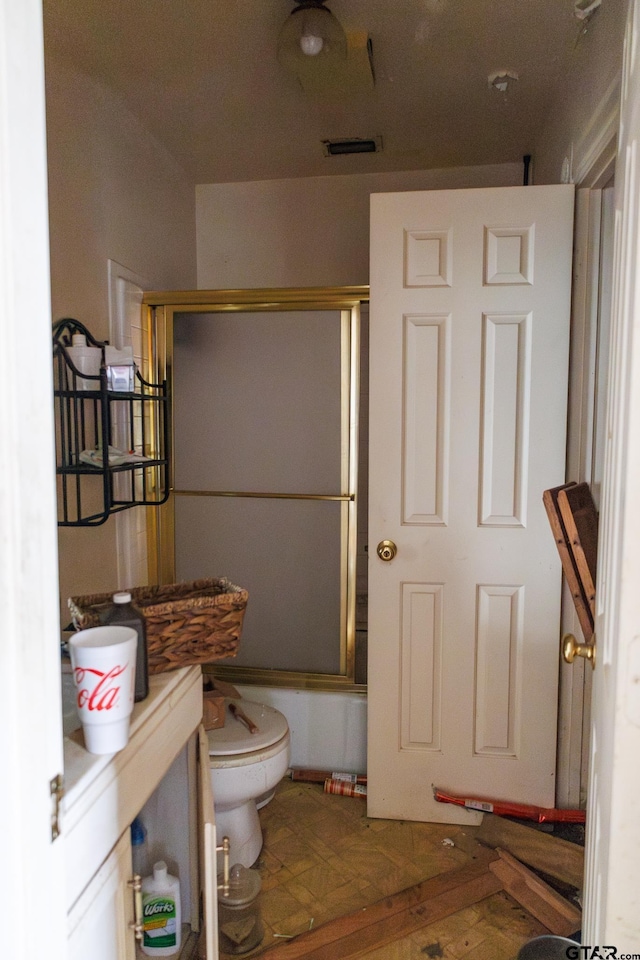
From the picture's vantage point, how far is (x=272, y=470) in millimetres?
2373

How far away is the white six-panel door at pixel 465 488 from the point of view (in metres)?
1.93

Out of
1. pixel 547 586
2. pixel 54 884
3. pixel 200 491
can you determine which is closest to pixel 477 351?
pixel 547 586

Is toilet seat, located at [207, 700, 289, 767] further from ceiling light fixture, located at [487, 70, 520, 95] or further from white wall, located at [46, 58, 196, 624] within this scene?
ceiling light fixture, located at [487, 70, 520, 95]

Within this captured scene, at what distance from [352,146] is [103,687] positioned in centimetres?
226

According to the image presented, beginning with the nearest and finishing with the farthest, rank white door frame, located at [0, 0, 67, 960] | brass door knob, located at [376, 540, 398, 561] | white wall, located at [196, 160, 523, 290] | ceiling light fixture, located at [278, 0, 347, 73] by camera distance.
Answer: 1. white door frame, located at [0, 0, 67, 960]
2. ceiling light fixture, located at [278, 0, 347, 73]
3. brass door knob, located at [376, 540, 398, 561]
4. white wall, located at [196, 160, 523, 290]

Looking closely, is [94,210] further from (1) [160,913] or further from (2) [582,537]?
(1) [160,913]

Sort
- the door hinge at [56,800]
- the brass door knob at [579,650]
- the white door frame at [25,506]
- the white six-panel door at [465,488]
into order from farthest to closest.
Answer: the white six-panel door at [465,488] < the brass door knob at [579,650] < the door hinge at [56,800] < the white door frame at [25,506]

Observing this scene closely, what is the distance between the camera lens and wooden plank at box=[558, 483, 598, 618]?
4.23ft

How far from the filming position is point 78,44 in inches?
70.7

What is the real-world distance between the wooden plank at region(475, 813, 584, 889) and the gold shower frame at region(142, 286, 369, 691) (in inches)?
24.2

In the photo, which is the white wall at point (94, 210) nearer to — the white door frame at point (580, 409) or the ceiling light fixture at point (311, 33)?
the ceiling light fixture at point (311, 33)

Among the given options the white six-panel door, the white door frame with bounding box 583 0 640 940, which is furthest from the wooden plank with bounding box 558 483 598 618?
the white six-panel door

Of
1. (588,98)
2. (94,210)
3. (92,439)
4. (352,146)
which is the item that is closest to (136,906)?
(92,439)
